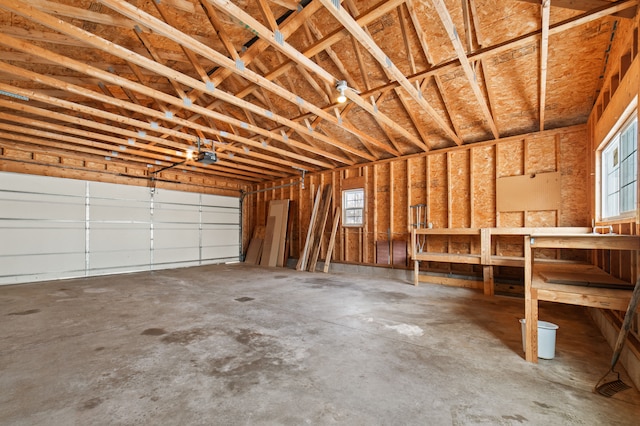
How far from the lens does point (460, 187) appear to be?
21.0 ft

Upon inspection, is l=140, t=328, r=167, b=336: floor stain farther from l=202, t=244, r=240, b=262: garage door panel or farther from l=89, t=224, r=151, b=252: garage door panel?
l=202, t=244, r=240, b=262: garage door panel

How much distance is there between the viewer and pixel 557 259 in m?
5.07

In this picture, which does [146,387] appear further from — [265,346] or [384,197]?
[384,197]

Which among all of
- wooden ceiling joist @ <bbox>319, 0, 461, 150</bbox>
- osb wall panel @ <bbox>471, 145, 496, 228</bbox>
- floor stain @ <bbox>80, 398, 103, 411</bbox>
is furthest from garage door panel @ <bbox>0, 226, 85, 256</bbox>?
osb wall panel @ <bbox>471, 145, 496, 228</bbox>

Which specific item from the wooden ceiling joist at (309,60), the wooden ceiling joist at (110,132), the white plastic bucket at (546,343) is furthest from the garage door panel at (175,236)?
the white plastic bucket at (546,343)

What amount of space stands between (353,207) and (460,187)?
10.1 ft

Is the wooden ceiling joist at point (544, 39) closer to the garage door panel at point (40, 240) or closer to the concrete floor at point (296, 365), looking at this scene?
the concrete floor at point (296, 365)

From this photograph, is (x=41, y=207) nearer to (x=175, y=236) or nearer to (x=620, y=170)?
(x=175, y=236)

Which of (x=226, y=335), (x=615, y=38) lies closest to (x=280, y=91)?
(x=226, y=335)

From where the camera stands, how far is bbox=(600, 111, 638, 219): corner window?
2.98 meters

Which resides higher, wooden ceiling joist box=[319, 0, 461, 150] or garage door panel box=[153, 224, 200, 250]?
wooden ceiling joist box=[319, 0, 461, 150]

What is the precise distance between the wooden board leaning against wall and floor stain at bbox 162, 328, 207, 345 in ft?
17.6

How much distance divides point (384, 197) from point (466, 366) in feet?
18.2

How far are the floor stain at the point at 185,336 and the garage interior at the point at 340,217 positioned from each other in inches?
1.4
